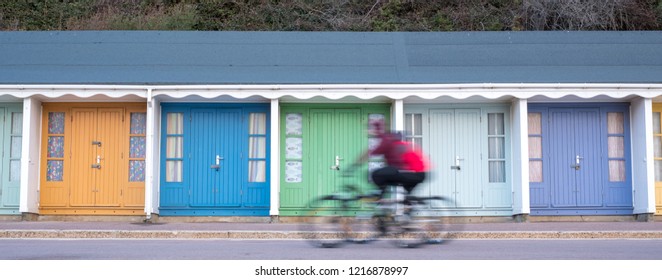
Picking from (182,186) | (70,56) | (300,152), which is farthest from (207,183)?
(70,56)

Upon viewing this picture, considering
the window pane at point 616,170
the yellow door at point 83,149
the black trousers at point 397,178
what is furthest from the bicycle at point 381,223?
the yellow door at point 83,149

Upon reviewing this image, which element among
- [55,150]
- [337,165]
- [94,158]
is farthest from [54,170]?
[337,165]

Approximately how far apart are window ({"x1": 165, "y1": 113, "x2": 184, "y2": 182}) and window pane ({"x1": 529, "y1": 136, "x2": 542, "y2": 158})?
23.6ft

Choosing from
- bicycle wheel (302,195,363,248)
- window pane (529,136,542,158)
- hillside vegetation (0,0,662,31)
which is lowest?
bicycle wheel (302,195,363,248)

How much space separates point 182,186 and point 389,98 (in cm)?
461

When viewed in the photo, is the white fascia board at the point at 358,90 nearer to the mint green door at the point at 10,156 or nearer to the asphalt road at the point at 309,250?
the mint green door at the point at 10,156

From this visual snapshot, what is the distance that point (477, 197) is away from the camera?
19.6m

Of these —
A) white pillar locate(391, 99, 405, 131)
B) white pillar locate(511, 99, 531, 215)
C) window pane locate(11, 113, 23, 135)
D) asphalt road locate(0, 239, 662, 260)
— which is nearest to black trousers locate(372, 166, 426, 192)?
asphalt road locate(0, 239, 662, 260)

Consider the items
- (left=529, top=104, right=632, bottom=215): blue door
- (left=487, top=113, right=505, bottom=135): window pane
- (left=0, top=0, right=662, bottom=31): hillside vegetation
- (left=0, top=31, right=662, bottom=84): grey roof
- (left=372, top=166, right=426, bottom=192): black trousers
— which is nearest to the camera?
(left=372, top=166, right=426, bottom=192): black trousers

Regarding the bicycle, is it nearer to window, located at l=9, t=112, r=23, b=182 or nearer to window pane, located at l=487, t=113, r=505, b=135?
window pane, located at l=487, t=113, r=505, b=135

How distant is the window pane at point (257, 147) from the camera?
19.7 m

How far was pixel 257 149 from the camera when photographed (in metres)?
19.8

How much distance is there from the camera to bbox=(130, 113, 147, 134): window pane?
64.6 ft

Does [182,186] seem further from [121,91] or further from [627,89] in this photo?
[627,89]
